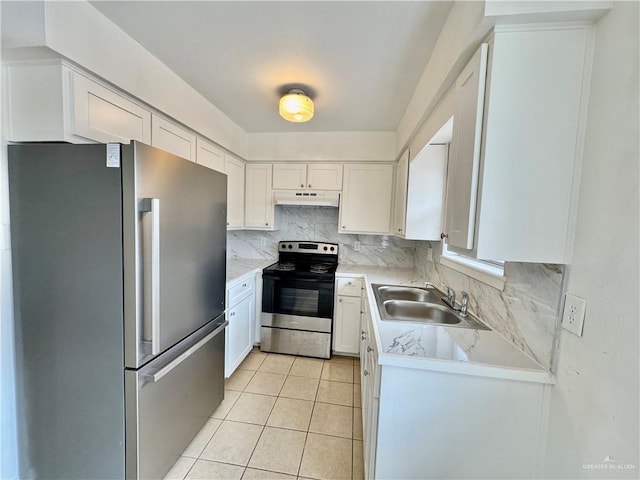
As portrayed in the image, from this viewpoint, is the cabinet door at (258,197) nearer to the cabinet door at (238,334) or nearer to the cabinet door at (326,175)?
the cabinet door at (326,175)

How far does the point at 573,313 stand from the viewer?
92 centimetres

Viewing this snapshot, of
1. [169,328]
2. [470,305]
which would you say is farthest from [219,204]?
[470,305]

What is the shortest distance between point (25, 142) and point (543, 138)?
7.19ft

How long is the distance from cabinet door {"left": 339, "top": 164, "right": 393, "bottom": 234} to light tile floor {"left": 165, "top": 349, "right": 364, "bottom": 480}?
1.49 meters

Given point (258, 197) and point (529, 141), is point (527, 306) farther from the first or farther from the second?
point (258, 197)

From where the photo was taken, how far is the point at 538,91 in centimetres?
91

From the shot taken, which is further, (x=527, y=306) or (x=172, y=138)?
(x=172, y=138)

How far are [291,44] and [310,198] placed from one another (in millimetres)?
1591

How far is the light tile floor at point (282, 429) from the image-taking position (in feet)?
4.99

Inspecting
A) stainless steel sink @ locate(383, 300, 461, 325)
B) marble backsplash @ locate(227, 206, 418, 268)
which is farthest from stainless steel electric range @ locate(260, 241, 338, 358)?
stainless steel sink @ locate(383, 300, 461, 325)

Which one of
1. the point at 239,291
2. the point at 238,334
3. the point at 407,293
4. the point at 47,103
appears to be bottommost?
the point at 238,334

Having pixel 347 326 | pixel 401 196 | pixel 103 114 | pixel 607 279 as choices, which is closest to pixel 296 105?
pixel 103 114

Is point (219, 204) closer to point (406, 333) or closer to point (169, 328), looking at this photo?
point (169, 328)

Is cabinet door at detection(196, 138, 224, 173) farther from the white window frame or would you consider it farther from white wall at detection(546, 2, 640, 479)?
white wall at detection(546, 2, 640, 479)
